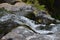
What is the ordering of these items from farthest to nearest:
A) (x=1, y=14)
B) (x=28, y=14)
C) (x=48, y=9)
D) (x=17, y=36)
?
(x=48, y=9)
(x=28, y=14)
(x=1, y=14)
(x=17, y=36)

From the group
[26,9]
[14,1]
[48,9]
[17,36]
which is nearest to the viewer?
[17,36]

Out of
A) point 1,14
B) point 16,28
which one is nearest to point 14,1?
point 1,14

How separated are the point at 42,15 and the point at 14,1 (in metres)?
1.75

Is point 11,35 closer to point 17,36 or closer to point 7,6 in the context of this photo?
point 17,36

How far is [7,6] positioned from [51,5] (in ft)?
10.7

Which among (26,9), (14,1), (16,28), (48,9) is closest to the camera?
(16,28)

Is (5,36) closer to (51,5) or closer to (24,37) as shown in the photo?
(24,37)

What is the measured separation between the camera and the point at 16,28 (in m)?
4.10

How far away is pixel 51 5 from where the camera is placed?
9664mm

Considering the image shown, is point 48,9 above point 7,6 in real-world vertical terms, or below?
below

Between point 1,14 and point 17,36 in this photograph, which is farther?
point 1,14

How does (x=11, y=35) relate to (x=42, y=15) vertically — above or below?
above

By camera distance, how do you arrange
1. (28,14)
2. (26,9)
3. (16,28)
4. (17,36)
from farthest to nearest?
(26,9) → (28,14) → (16,28) → (17,36)

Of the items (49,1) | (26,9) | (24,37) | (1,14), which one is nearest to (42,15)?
(26,9)
